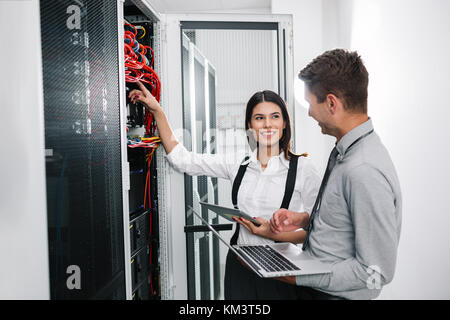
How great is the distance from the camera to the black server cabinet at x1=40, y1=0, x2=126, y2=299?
27.6 inches

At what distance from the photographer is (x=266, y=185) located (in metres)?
1.36

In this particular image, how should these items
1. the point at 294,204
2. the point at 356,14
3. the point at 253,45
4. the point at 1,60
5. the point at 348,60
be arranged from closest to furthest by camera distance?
the point at 1,60, the point at 348,60, the point at 294,204, the point at 253,45, the point at 356,14

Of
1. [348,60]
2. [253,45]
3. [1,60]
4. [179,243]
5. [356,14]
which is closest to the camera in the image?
[1,60]

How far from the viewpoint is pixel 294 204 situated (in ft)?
4.36

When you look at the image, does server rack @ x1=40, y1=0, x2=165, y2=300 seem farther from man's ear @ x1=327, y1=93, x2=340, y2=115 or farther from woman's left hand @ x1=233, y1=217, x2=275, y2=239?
man's ear @ x1=327, y1=93, x2=340, y2=115

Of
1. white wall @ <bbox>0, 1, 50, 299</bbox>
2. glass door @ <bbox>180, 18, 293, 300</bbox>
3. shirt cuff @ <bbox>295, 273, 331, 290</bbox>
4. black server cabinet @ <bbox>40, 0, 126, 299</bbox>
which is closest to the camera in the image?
white wall @ <bbox>0, 1, 50, 299</bbox>

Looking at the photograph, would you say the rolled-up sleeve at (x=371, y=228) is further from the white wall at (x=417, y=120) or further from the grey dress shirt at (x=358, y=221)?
the white wall at (x=417, y=120)

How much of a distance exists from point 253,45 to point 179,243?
3.63 ft

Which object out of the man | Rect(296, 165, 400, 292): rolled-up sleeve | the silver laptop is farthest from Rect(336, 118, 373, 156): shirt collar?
the silver laptop

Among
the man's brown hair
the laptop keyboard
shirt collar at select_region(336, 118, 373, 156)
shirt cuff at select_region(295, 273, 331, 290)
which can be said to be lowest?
shirt cuff at select_region(295, 273, 331, 290)

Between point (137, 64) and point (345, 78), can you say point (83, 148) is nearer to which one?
point (137, 64)

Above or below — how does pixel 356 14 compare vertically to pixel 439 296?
above

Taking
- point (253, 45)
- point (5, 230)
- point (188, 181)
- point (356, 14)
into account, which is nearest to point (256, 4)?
point (356, 14)

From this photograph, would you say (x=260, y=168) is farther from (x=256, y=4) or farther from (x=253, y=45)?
(x=256, y=4)
